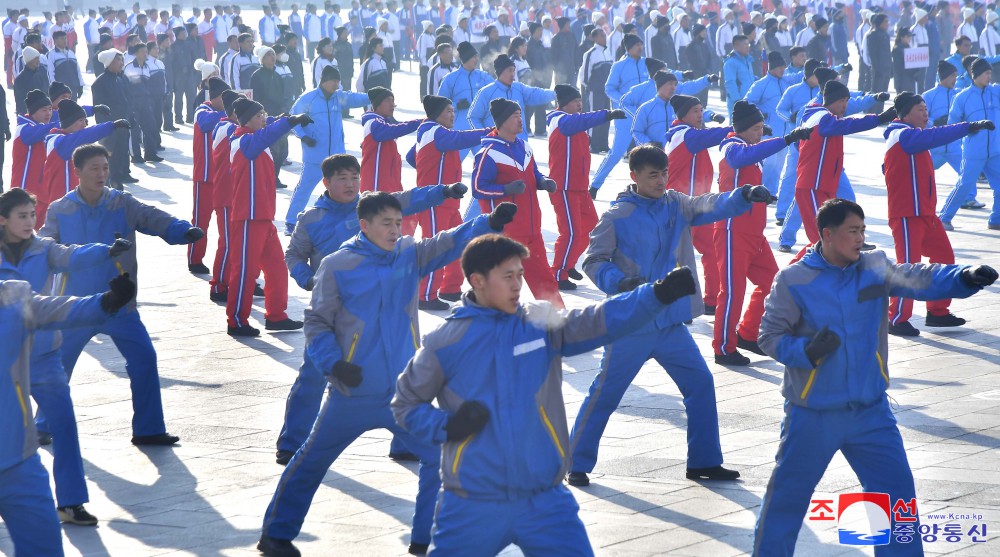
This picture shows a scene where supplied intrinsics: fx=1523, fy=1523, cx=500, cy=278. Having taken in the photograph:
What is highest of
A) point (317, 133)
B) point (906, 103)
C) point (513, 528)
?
point (906, 103)

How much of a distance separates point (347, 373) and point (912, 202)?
6146mm

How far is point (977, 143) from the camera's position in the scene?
50.4 ft

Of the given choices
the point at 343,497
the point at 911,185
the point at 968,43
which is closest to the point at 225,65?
the point at 968,43

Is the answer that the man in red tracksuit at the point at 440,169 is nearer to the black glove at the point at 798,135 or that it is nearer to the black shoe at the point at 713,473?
the black glove at the point at 798,135

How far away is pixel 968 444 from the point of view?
8195 millimetres

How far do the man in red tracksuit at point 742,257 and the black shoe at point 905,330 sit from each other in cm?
120

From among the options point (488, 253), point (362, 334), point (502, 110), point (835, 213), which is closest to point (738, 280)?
point (502, 110)

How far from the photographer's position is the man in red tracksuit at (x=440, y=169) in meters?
12.7

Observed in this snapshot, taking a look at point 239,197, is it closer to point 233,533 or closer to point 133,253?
point 133,253

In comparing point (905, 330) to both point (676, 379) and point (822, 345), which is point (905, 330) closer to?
point (676, 379)

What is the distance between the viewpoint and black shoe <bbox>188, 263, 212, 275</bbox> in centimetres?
1453

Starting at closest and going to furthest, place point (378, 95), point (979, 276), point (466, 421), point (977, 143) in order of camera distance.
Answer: point (466, 421), point (979, 276), point (378, 95), point (977, 143)

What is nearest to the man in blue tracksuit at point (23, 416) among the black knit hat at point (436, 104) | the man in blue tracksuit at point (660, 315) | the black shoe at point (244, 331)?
the man in blue tracksuit at point (660, 315)
